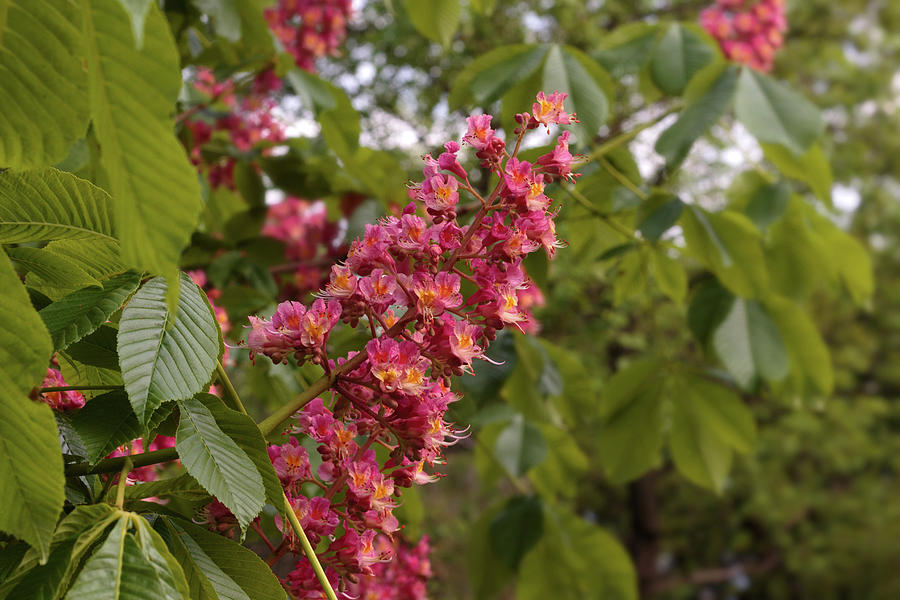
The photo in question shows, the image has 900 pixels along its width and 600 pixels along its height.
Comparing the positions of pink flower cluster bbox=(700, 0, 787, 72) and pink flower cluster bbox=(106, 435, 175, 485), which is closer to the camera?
pink flower cluster bbox=(106, 435, 175, 485)

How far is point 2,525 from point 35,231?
18cm

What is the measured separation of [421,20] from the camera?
1.21 metres

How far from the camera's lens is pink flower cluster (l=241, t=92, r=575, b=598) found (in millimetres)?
541

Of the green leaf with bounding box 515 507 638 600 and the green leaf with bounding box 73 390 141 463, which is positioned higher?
the green leaf with bounding box 73 390 141 463

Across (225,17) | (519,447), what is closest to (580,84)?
(225,17)

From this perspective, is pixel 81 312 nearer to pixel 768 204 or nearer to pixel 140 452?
pixel 140 452

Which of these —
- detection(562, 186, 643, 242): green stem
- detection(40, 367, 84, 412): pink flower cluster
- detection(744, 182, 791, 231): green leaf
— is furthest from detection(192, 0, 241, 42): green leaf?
detection(744, 182, 791, 231): green leaf

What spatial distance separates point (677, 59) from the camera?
1.36 meters

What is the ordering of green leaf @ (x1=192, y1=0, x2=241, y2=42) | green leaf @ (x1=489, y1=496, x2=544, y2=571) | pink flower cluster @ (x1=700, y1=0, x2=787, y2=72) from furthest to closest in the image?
pink flower cluster @ (x1=700, y1=0, x2=787, y2=72) < green leaf @ (x1=489, y1=496, x2=544, y2=571) < green leaf @ (x1=192, y1=0, x2=241, y2=42)

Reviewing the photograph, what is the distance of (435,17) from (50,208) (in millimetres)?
826

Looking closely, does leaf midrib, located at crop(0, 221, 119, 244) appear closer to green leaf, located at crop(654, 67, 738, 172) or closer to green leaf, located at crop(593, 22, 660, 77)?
green leaf, located at crop(654, 67, 738, 172)

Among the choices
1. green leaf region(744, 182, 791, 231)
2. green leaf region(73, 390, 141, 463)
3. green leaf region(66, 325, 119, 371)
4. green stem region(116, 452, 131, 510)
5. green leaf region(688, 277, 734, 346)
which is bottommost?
green leaf region(688, 277, 734, 346)

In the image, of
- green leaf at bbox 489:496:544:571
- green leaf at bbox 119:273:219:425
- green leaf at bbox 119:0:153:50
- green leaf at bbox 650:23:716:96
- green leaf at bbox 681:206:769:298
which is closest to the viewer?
green leaf at bbox 119:0:153:50

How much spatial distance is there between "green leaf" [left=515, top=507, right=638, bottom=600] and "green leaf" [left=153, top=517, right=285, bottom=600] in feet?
3.77
